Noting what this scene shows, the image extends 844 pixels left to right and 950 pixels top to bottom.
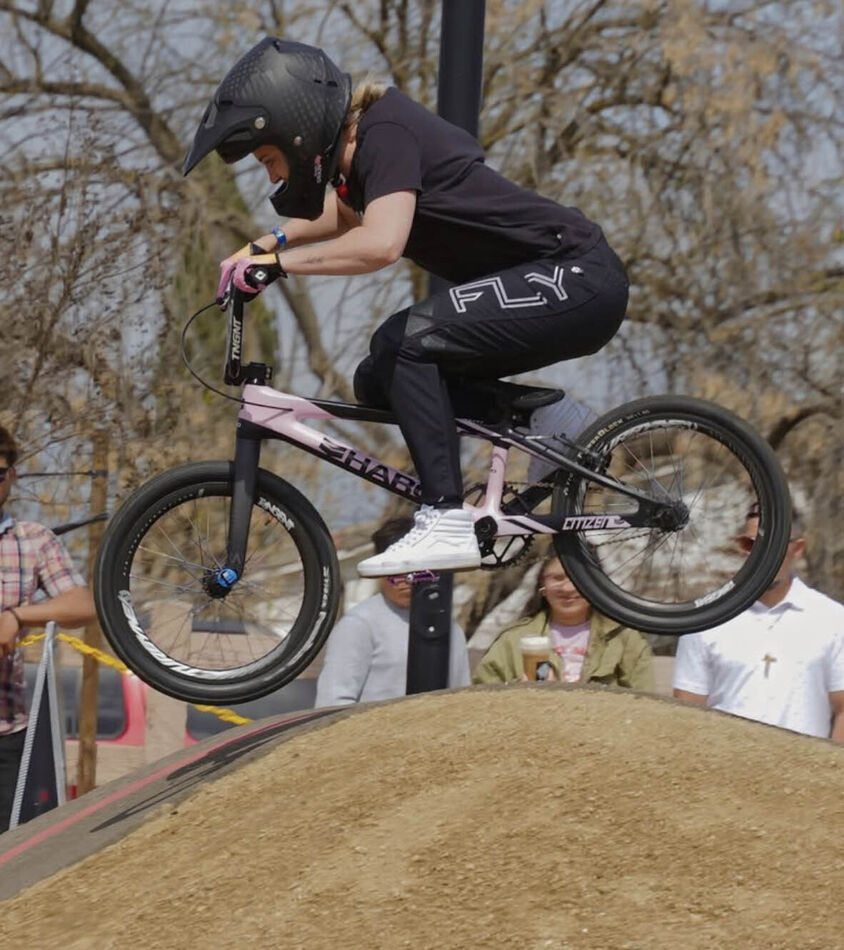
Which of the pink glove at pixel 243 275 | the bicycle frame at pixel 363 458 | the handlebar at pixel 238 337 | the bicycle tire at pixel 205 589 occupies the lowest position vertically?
the bicycle tire at pixel 205 589

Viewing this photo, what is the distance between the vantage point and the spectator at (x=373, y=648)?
6.61 m

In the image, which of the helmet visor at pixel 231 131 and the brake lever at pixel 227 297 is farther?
the brake lever at pixel 227 297

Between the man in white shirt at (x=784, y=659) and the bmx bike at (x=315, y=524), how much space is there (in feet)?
2.08

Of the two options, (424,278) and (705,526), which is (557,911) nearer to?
(705,526)

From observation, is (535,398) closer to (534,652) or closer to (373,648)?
(534,652)

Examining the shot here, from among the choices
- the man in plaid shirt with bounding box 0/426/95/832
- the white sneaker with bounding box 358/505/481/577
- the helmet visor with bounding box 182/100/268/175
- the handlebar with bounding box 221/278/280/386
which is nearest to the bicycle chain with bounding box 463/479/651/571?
the white sneaker with bounding box 358/505/481/577

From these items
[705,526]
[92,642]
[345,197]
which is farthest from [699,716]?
[92,642]

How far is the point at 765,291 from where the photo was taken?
1077 cm

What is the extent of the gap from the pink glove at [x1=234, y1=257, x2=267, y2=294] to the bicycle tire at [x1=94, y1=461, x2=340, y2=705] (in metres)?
0.64

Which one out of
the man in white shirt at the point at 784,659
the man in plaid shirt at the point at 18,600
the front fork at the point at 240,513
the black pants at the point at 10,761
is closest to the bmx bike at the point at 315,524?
the front fork at the point at 240,513

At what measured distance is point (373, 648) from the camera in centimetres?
668

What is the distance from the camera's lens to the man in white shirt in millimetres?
6281

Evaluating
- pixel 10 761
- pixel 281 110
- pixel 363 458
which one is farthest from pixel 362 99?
pixel 10 761

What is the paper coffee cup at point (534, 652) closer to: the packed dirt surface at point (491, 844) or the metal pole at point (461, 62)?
the packed dirt surface at point (491, 844)
